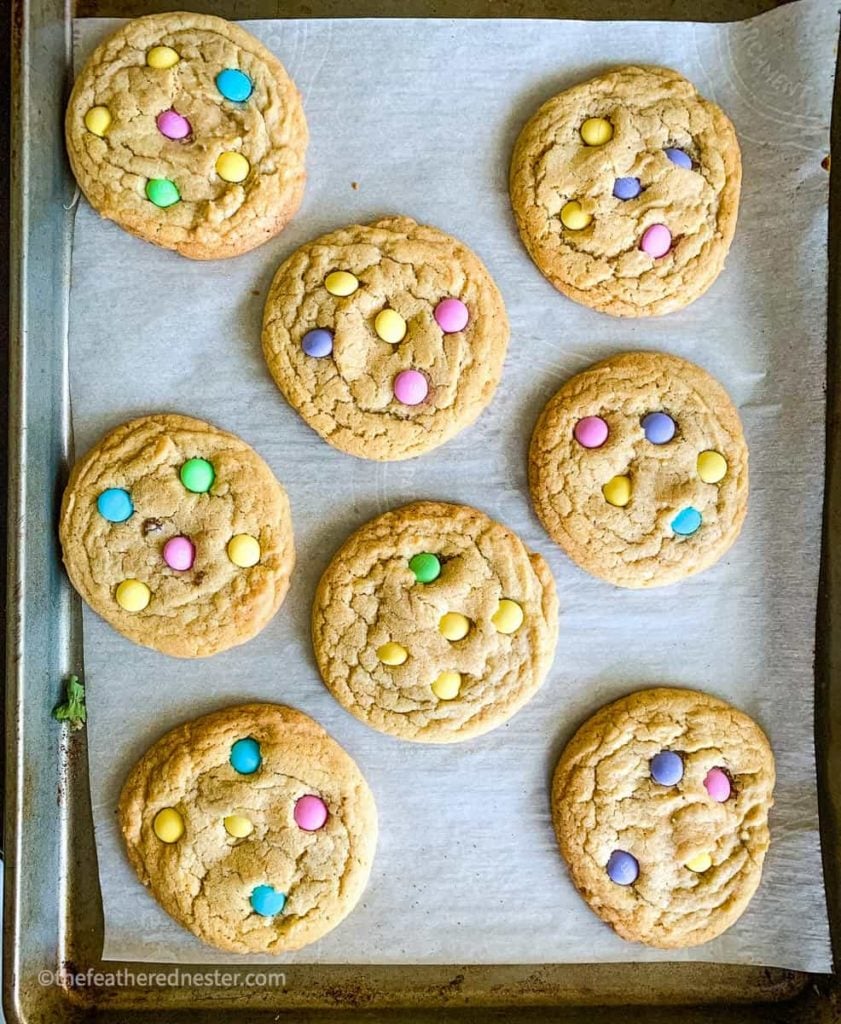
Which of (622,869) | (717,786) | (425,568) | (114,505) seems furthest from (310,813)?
(717,786)

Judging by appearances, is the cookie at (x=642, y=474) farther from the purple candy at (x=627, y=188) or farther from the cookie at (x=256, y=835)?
the cookie at (x=256, y=835)

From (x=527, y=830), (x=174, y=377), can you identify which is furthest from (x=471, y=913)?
(x=174, y=377)

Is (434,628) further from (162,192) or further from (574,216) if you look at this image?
(162,192)

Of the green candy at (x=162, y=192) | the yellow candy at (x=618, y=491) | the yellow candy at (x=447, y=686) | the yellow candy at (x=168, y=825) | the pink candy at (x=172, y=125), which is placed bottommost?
the yellow candy at (x=168, y=825)

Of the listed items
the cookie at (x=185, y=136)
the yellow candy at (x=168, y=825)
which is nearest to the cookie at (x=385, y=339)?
the cookie at (x=185, y=136)

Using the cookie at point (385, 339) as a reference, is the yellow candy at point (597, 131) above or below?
above

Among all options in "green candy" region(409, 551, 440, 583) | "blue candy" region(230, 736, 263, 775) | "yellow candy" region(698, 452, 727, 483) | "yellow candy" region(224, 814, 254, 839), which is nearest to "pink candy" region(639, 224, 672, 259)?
"yellow candy" region(698, 452, 727, 483)

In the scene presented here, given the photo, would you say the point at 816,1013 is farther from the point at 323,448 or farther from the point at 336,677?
the point at 323,448
